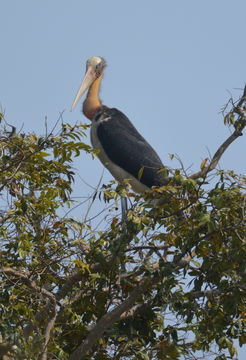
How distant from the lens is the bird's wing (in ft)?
35.8

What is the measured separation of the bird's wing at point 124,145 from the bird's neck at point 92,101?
1.76 feet

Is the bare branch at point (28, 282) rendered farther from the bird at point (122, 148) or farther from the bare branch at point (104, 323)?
the bird at point (122, 148)

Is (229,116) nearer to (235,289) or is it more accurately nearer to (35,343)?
(235,289)

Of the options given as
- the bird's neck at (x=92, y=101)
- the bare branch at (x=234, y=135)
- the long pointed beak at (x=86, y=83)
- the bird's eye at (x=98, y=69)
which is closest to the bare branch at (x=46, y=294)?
A: the bare branch at (x=234, y=135)

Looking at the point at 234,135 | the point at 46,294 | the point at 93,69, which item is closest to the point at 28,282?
the point at 46,294

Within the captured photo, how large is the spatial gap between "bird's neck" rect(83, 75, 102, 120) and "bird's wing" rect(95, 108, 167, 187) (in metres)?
0.54

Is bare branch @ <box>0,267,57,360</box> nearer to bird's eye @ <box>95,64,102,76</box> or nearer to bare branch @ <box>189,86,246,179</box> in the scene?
bare branch @ <box>189,86,246,179</box>

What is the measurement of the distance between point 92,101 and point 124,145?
1.39 m

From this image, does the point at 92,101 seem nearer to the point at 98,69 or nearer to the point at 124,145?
the point at 98,69

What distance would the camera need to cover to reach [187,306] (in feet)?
22.0

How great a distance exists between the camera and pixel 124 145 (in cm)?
1111

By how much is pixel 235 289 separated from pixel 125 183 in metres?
1.08

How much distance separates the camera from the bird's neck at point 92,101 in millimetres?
12086

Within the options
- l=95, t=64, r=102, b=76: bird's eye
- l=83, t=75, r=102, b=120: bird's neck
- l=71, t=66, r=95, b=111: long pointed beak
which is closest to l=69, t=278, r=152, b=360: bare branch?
l=83, t=75, r=102, b=120: bird's neck
